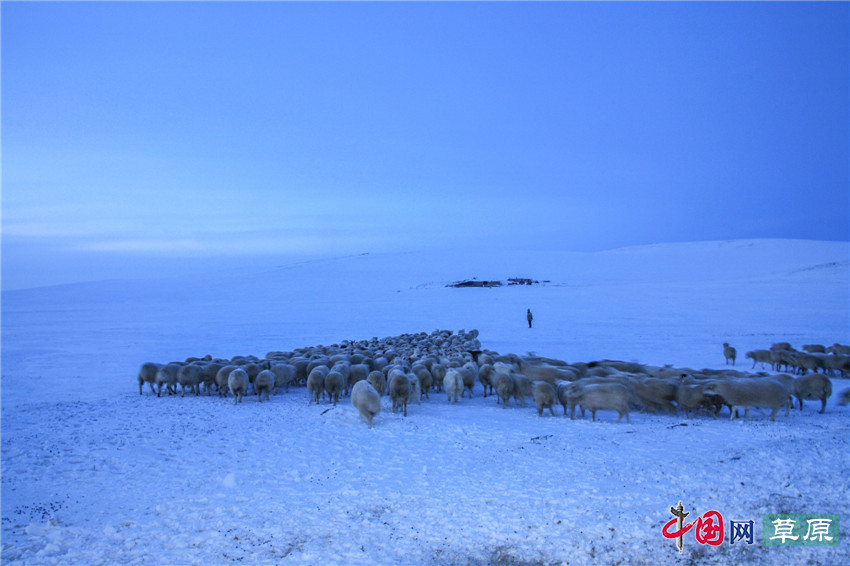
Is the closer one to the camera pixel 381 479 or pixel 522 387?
pixel 381 479

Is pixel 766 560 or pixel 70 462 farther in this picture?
pixel 70 462

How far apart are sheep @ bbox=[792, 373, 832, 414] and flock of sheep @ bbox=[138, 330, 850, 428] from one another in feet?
0.06

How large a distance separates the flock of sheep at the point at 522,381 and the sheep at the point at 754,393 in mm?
16

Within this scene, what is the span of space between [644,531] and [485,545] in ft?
5.27

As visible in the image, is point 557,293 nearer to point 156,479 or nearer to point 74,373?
point 74,373

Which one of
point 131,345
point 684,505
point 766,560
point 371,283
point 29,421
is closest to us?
point 766,560

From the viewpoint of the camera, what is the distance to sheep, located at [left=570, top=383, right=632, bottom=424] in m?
10.1

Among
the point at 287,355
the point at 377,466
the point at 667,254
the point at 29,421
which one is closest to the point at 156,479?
the point at 377,466

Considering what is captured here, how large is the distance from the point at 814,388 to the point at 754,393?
209 cm

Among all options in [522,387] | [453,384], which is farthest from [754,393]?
[453,384]

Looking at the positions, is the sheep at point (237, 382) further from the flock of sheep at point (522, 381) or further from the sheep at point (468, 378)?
the sheep at point (468, 378)

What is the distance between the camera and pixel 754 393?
9.96 meters

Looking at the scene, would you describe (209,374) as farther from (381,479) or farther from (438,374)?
(381,479)

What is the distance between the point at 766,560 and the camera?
4.88m
